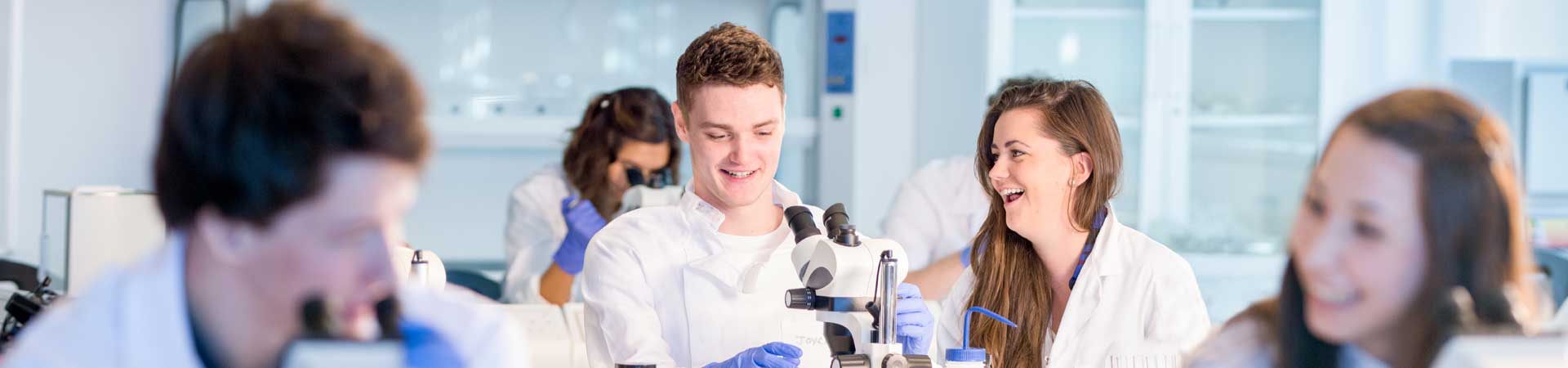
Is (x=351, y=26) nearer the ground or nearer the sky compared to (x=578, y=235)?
nearer the sky

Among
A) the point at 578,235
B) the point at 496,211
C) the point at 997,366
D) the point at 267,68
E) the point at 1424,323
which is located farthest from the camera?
the point at 496,211

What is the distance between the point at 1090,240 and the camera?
208 centimetres

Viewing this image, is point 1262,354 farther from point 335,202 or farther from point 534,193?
point 534,193

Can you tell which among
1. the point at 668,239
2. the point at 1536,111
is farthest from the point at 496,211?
the point at 1536,111

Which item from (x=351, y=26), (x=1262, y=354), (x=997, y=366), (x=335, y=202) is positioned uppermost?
(x=351, y=26)

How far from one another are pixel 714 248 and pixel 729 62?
0.34 meters

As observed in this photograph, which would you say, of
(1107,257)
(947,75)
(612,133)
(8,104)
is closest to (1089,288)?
(1107,257)

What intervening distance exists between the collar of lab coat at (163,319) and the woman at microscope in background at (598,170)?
227cm

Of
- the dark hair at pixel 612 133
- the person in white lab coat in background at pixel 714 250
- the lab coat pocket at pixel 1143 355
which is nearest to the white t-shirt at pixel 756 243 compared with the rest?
the person in white lab coat in background at pixel 714 250

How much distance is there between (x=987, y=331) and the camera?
81.4 inches

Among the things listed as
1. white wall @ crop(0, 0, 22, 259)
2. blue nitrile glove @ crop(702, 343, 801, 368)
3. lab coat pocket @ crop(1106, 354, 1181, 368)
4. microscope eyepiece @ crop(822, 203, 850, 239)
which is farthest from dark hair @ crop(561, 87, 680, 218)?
white wall @ crop(0, 0, 22, 259)

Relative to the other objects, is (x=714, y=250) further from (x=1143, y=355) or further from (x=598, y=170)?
(x=598, y=170)

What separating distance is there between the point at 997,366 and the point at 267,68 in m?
1.52

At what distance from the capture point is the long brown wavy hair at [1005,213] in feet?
6.66
